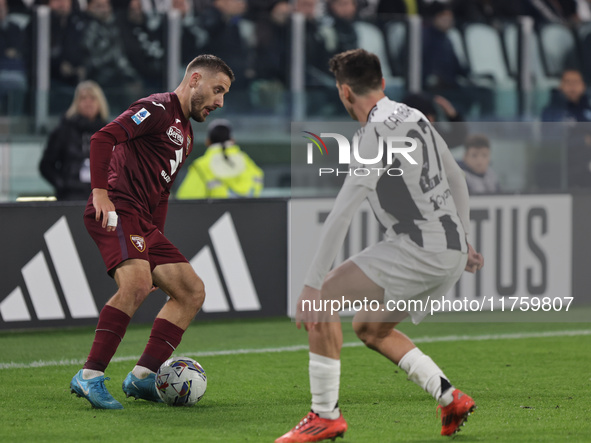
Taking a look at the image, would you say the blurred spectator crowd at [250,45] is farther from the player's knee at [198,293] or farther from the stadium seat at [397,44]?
the player's knee at [198,293]

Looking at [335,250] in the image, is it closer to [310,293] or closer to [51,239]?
[310,293]

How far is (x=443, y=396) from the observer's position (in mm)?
4973

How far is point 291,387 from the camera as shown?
6645mm

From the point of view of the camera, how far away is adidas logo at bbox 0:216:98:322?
8367 millimetres

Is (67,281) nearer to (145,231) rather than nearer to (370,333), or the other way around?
(145,231)

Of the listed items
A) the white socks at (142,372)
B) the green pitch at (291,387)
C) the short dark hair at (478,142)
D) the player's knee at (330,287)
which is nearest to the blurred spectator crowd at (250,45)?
the short dark hair at (478,142)

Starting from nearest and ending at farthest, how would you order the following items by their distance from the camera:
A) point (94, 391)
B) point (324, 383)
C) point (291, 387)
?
point (324, 383)
point (94, 391)
point (291, 387)

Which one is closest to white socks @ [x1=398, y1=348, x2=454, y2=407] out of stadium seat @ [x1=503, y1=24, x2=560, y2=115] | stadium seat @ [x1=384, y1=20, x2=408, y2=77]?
stadium seat @ [x1=384, y1=20, x2=408, y2=77]

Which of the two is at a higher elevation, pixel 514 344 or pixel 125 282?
pixel 125 282

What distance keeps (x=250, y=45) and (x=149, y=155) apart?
21.0 ft

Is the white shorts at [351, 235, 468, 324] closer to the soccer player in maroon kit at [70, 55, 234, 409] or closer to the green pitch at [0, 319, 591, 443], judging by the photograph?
the green pitch at [0, 319, 591, 443]

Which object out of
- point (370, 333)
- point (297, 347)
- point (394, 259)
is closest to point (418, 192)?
point (394, 259)

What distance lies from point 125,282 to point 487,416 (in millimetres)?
2015

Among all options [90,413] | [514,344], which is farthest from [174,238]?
[90,413]
